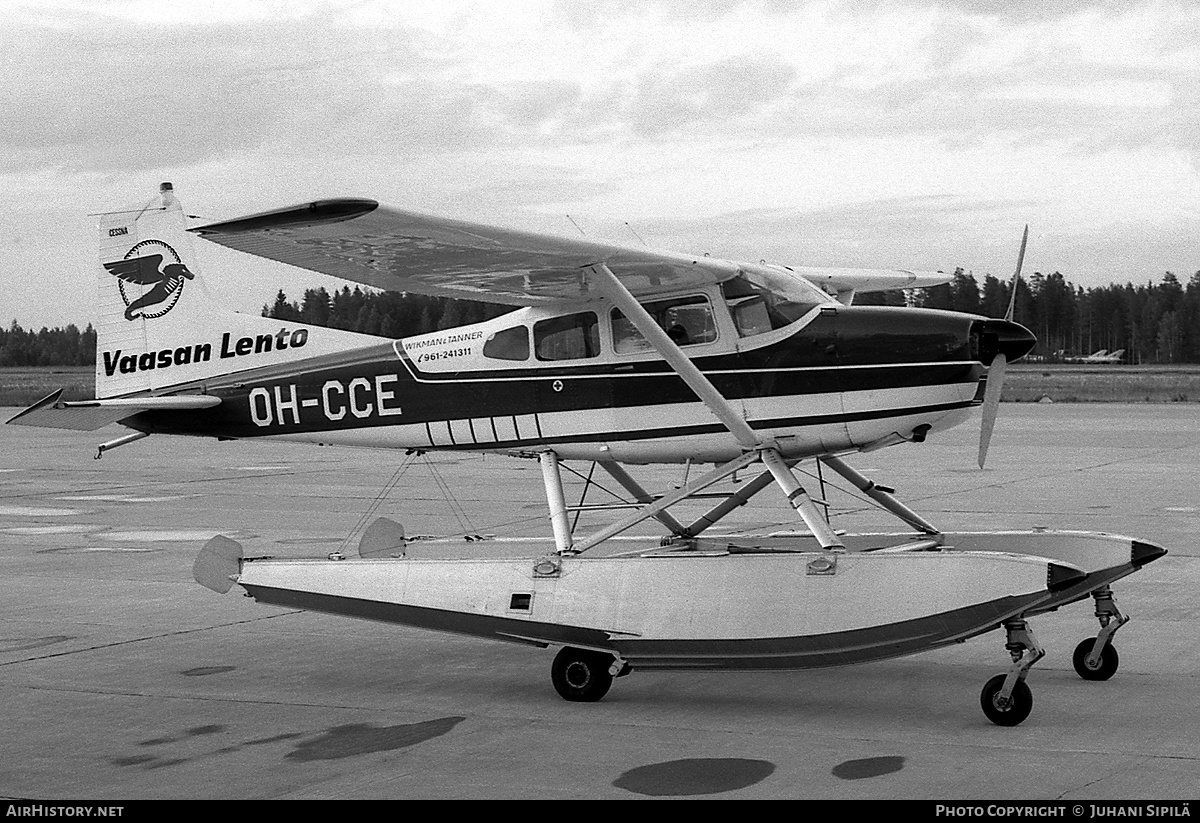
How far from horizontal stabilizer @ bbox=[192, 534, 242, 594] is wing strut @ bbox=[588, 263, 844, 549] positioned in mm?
2434

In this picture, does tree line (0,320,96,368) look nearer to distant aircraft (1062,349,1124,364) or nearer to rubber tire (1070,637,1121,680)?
distant aircraft (1062,349,1124,364)

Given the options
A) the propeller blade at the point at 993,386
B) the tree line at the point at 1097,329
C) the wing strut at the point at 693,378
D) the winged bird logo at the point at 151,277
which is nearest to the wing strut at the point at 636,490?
the wing strut at the point at 693,378

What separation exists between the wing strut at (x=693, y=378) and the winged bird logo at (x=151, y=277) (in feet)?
13.0

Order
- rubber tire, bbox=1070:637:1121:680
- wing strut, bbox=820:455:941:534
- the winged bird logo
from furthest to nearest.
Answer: the winged bird logo < wing strut, bbox=820:455:941:534 < rubber tire, bbox=1070:637:1121:680

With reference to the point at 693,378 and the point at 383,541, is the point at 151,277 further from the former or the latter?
the point at 693,378

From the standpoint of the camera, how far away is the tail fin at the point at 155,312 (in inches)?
407

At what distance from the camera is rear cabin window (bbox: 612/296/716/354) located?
8617 mm

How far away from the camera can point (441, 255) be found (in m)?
7.87

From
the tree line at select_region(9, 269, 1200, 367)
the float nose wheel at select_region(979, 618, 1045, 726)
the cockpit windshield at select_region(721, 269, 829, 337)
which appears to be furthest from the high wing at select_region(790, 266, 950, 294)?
the tree line at select_region(9, 269, 1200, 367)

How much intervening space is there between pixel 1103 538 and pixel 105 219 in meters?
7.61

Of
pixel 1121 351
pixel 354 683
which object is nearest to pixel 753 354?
pixel 354 683

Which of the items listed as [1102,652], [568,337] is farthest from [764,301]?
[1102,652]

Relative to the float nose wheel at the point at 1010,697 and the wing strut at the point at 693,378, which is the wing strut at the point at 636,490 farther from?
the float nose wheel at the point at 1010,697

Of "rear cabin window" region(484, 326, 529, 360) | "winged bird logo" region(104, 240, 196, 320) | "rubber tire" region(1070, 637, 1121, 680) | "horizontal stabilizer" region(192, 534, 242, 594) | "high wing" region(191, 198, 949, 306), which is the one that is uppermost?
"winged bird logo" region(104, 240, 196, 320)
